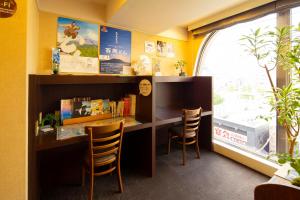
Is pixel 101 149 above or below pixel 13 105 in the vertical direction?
below

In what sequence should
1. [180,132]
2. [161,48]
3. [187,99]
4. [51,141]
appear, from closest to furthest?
[51,141] → [180,132] → [161,48] → [187,99]

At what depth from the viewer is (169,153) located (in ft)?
9.45

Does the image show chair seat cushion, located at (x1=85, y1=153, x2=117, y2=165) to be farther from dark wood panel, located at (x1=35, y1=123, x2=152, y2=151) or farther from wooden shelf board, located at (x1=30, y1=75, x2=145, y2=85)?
wooden shelf board, located at (x1=30, y1=75, x2=145, y2=85)

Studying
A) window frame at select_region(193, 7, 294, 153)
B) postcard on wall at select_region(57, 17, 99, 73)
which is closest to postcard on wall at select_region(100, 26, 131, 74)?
postcard on wall at select_region(57, 17, 99, 73)

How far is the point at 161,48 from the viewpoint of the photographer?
3131mm

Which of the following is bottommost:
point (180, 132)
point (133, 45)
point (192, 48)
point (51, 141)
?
point (180, 132)

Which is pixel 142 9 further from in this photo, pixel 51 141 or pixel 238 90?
pixel 238 90

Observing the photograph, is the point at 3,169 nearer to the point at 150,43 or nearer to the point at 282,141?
the point at 150,43

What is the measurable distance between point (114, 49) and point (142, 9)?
2.53 feet

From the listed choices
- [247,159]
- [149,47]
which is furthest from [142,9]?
[247,159]

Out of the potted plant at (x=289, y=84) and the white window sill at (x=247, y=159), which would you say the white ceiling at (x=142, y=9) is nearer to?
the potted plant at (x=289, y=84)

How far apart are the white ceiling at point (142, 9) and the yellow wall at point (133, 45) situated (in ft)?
0.51

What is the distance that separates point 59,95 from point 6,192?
1.19m

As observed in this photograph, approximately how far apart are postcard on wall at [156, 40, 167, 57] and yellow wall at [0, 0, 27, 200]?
2227 millimetres
